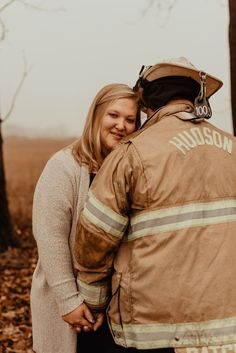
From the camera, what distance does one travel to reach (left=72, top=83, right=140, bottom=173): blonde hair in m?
2.84

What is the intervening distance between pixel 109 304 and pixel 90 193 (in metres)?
0.51

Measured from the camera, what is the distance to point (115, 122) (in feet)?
9.51

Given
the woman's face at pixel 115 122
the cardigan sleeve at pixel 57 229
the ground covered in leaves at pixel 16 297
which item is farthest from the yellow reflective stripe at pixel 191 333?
the ground covered in leaves at pixel 16 297

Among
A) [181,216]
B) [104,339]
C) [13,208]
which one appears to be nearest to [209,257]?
[181,216]

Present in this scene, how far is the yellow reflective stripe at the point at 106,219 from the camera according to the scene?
2363 mm

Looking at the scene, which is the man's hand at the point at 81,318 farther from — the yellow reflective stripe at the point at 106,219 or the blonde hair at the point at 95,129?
the blonde hair at the point at 95,129

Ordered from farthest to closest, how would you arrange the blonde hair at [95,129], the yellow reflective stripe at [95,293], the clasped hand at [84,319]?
the blonde hair at [95,129]
the clasped hand at [84,319]
the yellow reflective stripe at [95,293]

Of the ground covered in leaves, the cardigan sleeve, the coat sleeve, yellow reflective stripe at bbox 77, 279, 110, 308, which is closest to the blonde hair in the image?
the cardigan sleeve

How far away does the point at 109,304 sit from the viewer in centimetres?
252

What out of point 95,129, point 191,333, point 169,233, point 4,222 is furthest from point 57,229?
point 4,222

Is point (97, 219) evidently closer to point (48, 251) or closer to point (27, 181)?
point (48, 251)

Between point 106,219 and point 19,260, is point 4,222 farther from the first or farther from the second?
point 106,219

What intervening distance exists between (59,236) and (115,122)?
65cm

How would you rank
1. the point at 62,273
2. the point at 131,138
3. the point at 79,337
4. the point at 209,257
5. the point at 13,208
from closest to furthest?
the point at 209,257
the point at 131,138
the point at 62,273
the point at 79,337
the point at 13,208
